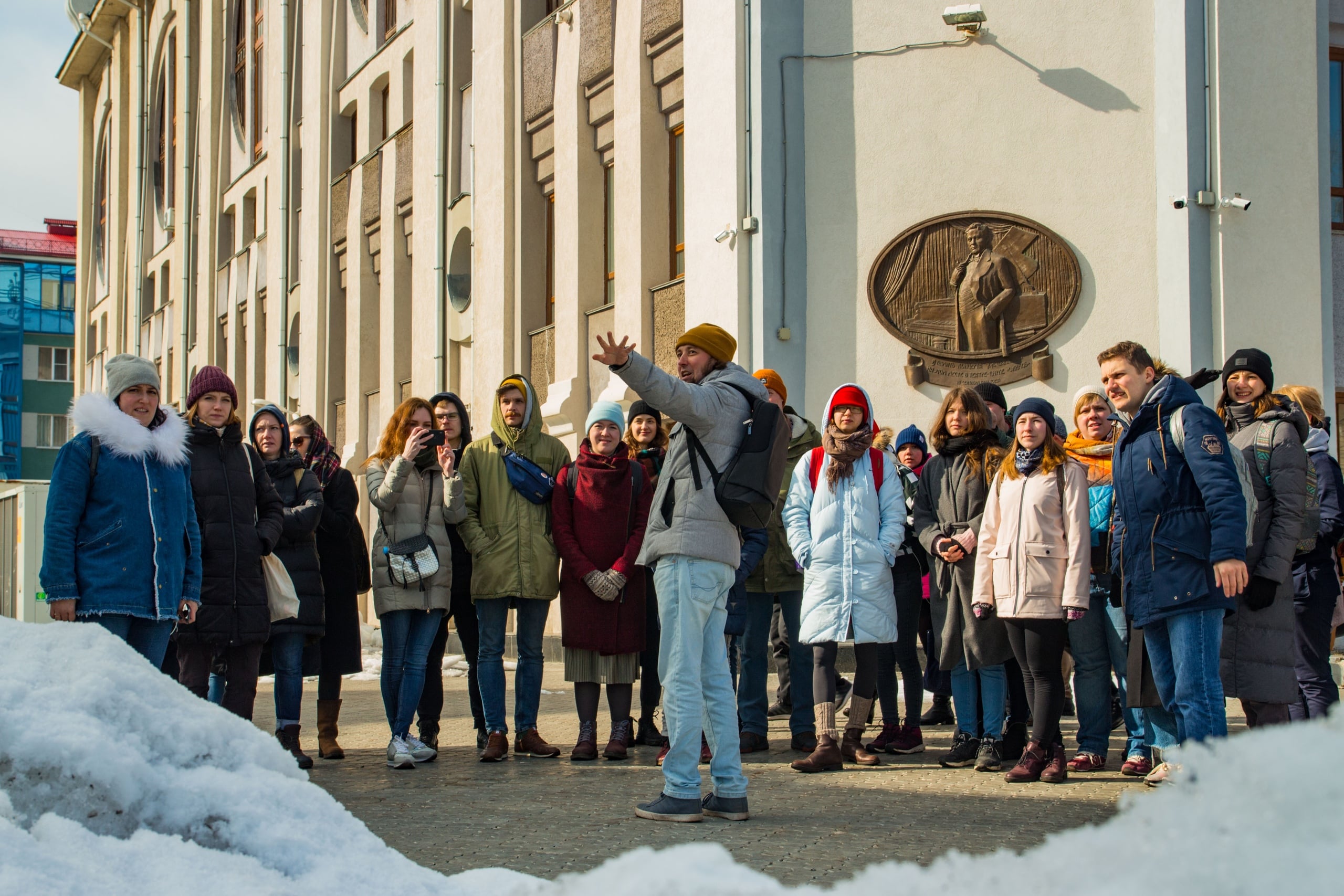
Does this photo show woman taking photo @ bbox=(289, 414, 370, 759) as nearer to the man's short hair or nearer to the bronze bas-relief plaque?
the man's short hair

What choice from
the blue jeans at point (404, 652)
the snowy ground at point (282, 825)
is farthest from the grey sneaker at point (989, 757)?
the snowy ground at point (282, 825)

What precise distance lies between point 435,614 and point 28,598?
17.6 metres

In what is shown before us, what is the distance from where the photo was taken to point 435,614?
7.21m

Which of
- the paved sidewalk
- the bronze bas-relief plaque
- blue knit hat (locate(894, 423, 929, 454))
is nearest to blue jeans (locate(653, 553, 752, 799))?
the paved sidewalk

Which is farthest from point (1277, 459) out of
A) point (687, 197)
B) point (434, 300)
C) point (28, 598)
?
point (28, 598)

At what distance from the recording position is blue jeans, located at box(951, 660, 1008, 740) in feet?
21.3

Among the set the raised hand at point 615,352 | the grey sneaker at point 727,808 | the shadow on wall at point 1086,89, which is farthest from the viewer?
the shadow on wall at point 1086,89

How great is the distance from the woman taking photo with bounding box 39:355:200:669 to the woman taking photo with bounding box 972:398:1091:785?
3782mm

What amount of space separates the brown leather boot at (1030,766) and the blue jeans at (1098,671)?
0.44 metres

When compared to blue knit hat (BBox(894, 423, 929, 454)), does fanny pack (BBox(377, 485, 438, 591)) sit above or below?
below

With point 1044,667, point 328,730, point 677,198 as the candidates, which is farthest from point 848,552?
point 677,198

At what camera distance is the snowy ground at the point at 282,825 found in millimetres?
1409

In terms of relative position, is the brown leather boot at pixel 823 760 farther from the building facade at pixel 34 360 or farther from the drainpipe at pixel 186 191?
the building facade at pixel 34 360

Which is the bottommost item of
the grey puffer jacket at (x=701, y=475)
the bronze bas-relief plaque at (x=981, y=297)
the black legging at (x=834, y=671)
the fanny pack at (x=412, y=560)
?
the black legging at (x=834, y=671)
